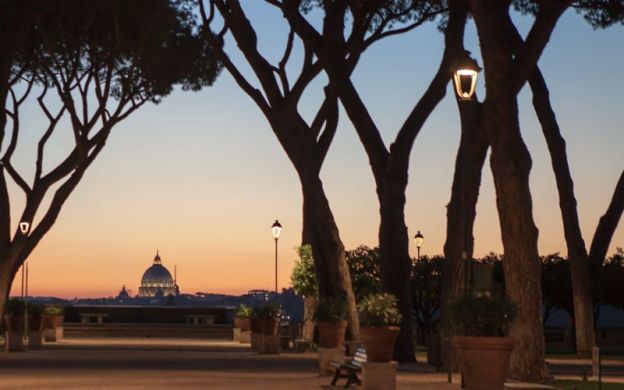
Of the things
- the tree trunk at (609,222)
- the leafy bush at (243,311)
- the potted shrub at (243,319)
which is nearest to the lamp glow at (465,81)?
the tree trunk at (609,222)

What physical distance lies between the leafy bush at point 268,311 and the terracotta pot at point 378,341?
19845 mm

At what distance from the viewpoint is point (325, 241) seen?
32.2 metres

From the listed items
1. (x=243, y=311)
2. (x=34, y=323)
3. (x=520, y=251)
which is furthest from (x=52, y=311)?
(x=520, y=251)

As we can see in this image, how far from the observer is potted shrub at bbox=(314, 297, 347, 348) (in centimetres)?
2559

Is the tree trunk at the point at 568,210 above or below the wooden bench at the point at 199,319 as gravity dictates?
above

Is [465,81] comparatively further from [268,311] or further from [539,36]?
[268,311]

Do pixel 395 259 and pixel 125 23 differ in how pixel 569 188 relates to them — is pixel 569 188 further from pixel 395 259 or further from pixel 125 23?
pixel 125 23

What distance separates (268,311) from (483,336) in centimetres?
2506

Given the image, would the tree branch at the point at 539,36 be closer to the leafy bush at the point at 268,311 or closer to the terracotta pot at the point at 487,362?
the terracotta pot at the point at 487,362

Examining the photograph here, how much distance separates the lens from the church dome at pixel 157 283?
190m

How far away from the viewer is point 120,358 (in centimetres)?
3328

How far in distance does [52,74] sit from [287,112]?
9962mm

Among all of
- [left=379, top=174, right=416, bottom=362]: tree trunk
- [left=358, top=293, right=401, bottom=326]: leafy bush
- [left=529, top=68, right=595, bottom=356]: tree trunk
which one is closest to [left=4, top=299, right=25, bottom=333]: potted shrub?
[left=379, top=174, right=416, bottom=362]: tree trunk

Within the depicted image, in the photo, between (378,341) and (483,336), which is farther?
(378,341)
